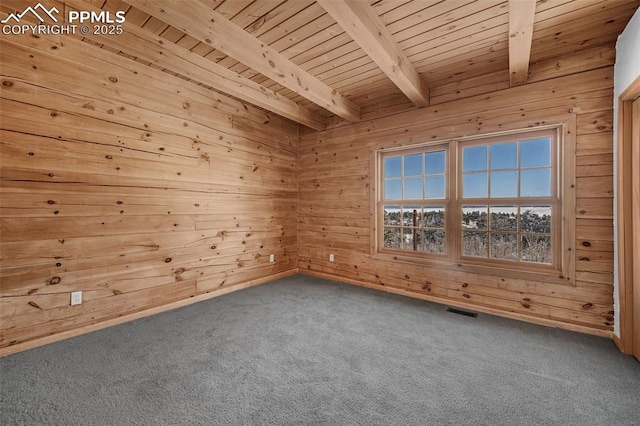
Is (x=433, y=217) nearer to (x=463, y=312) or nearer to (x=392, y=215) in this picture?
(x=392, y=215)

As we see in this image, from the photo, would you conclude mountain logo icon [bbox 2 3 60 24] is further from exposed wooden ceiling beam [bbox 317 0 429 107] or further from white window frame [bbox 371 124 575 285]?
white window frame [bbox 371 124 575 285]

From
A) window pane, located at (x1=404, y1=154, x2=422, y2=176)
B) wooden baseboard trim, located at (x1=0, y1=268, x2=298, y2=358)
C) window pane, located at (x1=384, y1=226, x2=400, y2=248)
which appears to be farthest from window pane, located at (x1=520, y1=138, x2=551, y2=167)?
wooden baseboard trim, located at (x1=0, y1=268, x2=298, y2=358)

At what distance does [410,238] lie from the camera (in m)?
3.46

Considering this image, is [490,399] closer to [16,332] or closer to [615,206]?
[615,206]

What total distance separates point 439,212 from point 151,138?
3346 millimetres

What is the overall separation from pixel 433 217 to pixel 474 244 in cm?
54

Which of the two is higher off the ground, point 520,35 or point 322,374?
point 520,35

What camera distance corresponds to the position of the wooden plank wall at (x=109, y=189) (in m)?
2.06

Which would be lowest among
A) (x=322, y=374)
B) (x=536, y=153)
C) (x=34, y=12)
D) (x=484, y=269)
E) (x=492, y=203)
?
(x=322, y=374)

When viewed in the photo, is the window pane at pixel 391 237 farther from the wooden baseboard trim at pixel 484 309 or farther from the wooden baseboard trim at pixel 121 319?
the wooden baseboard trim at pixel 121 319

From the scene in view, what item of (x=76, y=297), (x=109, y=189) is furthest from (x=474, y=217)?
(x=76, y=297)

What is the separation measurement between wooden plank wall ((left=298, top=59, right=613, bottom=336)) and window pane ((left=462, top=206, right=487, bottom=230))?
54 centimetres

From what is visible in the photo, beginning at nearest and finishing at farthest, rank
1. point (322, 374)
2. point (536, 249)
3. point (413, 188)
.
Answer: point (322, 374)
point (536, 249)
point (413, 188)

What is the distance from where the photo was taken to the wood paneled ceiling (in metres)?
1.86
